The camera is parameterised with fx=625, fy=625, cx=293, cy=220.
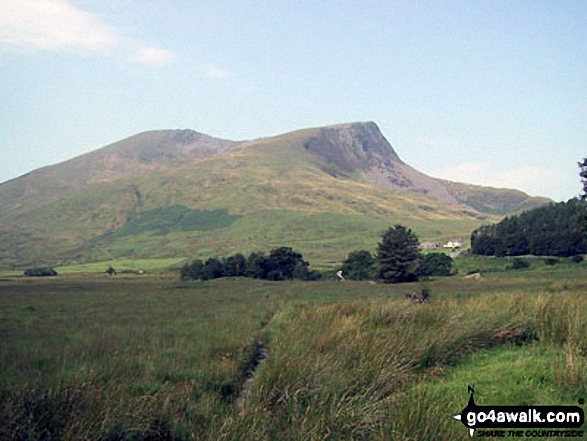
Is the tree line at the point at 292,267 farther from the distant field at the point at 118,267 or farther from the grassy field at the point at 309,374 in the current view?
the grassy field at the point at 309,374

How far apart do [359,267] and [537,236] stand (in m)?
25.7

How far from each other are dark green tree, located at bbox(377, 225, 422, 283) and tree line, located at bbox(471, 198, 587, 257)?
21977mm

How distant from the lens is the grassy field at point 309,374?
7.73 meters

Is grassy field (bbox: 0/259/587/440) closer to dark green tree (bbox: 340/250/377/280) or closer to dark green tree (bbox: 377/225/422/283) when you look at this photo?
dark green tree (bbox: 377/225/422/283)

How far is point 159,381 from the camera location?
10.8 m

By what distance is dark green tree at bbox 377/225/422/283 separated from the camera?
65.1m

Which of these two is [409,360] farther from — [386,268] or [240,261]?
[240,261]

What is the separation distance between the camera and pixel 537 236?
8600cm

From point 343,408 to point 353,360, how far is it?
2.68m

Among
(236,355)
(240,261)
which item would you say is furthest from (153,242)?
(236,355)

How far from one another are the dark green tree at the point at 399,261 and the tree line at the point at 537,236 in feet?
72.1

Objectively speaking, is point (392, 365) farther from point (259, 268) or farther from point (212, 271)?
point (212, 271)

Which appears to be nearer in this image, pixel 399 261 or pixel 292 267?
pixel 399 261

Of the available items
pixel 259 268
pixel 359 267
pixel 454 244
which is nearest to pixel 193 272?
pixel 259 268
